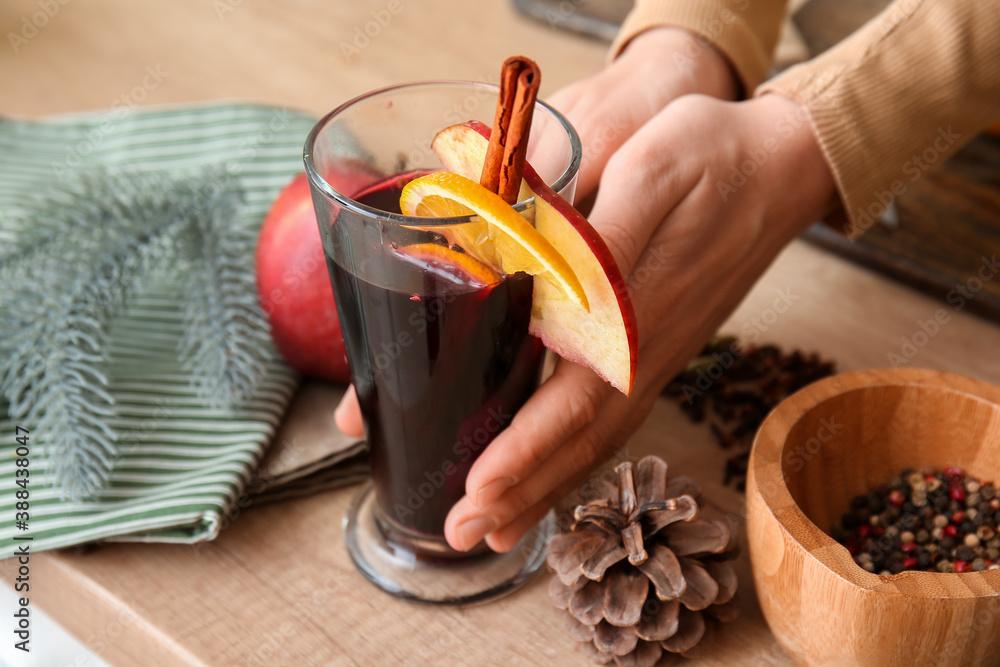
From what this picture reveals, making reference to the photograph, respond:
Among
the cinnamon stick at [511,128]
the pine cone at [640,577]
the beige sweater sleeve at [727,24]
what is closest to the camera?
the cinnamon stick at [511,128]

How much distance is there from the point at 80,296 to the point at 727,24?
0.57 meters

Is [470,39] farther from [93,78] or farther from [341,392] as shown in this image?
[341,392]

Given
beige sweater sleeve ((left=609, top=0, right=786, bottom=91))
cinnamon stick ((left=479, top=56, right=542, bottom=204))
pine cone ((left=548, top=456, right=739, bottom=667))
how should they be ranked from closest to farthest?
cinnamon stick ((left=479, top=56, right=542, bottom=204)) → pine cone ((left=548, top=456, right=739, bottom=667)) → beige sweater sleeve ((left=609, top=0, right=786, bottom=91))

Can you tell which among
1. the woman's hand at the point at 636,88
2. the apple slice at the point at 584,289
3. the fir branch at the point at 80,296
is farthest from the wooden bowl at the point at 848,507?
the fir branch at the point at 80,296

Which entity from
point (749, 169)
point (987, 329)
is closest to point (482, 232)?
point (749, 169)

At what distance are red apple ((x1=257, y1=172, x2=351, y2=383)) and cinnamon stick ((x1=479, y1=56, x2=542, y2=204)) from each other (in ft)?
1.03

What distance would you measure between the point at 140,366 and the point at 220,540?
19 centimetres

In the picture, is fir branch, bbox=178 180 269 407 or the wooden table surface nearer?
the wooden table surface

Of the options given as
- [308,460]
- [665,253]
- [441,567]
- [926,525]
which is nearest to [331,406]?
[308,460]

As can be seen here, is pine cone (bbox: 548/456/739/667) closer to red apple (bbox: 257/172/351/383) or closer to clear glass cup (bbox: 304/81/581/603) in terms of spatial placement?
clear glass cup (bbox: 304/81/581/603)

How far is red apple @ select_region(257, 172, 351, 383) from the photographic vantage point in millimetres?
706

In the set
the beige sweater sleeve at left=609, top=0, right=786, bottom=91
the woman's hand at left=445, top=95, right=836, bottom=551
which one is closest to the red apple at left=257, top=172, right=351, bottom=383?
the woman's hand at left=445, top=95, right=836, bottom=551

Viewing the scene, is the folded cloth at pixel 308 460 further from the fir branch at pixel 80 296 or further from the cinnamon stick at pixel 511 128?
the cinnamon stick at pixel 511 128

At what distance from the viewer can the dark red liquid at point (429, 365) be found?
462 mm
